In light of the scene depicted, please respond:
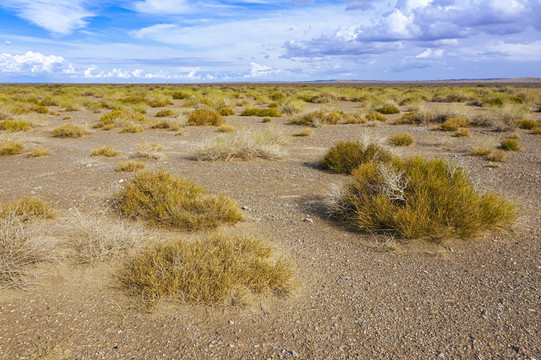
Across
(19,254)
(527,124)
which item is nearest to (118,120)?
(19,254)

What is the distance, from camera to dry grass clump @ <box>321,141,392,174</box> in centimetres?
805

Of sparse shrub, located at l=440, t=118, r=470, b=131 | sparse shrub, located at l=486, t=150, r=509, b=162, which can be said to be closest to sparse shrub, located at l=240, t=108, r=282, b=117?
sparse shrub, located at l=440, t=118, r=470, b=131

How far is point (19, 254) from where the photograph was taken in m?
3.71

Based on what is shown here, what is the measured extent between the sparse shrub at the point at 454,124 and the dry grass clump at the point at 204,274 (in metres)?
12.4

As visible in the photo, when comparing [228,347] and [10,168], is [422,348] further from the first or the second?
[10,168]

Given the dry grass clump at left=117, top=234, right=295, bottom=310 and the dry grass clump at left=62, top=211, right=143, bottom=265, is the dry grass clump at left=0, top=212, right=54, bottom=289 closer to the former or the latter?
the dry grass clump at left=62, top=211, right=143, bottom=265

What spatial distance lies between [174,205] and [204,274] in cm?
197

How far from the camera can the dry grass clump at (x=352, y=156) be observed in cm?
805

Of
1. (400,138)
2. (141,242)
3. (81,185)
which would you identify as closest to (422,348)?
(141,242)

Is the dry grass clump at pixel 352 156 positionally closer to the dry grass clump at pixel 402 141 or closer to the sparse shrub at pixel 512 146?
the dry grass clump at pixel 402 141

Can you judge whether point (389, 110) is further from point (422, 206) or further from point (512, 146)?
point (422, 206)

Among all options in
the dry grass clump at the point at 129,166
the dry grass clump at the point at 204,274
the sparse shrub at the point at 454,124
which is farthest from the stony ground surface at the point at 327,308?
the sparse shrub at the point at 454,124

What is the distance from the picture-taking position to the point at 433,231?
4598mm

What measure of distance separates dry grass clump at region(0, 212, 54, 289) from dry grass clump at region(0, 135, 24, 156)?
7.81 m
